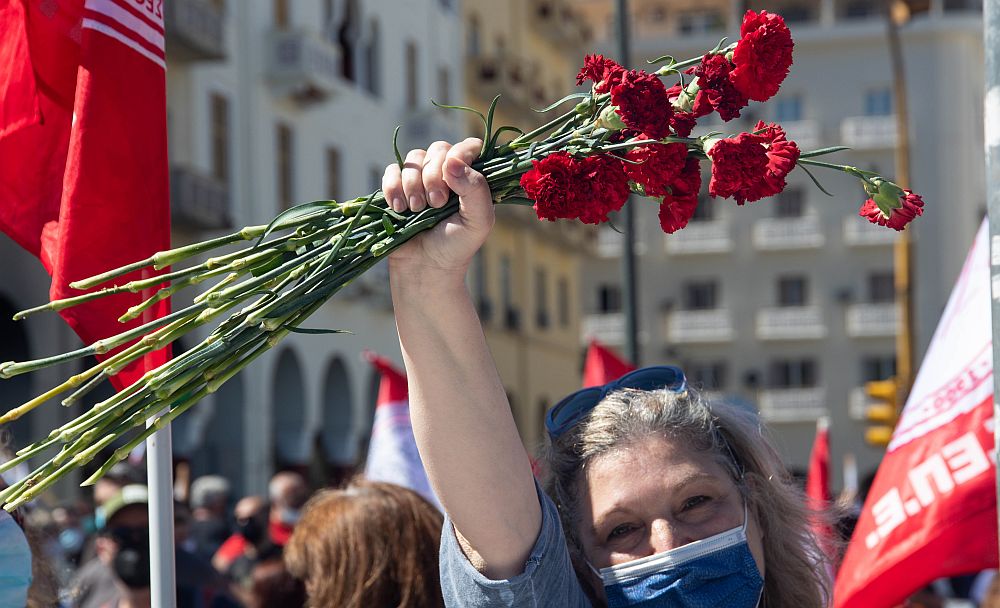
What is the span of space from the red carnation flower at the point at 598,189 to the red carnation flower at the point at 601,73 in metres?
0.11

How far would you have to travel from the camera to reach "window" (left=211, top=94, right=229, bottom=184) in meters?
23.9

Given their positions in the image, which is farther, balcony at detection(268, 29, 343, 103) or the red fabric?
balcony at detection(268, 29, 343, 103)

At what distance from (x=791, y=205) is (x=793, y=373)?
4962mm

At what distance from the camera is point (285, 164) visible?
26375 millimetres

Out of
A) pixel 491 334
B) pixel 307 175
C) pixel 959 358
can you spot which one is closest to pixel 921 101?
pixel 491 334

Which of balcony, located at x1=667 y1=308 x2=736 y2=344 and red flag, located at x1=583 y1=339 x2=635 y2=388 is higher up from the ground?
red flag, located at x1=583 y1=339 x2=635 y2=388

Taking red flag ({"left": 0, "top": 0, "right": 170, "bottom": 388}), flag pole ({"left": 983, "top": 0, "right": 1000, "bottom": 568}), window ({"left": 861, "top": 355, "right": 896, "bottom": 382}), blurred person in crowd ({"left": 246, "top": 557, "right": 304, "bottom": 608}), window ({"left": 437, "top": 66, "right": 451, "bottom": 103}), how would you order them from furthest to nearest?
window ({"left": 861, "top": 355, "right": 896, "bottom": 382}) → window ({"left": 437, "top": 66, "right": 451, "bottom": 103}) → blurred person in crowd ({"left": 246, "top": 557, "right": 304, "bottom": 608}) → red flag ({"left": 0, "top": 0, "right": 170, "bottom": 388}) → flag pole ({"left": 983, "top": 0, "right": 1000, "bottom": 568})

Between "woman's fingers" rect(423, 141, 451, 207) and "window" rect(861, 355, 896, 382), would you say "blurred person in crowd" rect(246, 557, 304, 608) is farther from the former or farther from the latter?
"window" rect(861, 355, 896, 382)

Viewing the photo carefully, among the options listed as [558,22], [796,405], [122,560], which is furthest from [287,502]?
[796,405]

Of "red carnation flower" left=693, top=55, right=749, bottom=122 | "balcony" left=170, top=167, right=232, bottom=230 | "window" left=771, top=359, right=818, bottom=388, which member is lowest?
"window" left=771, top=359, right=818, bottom=388

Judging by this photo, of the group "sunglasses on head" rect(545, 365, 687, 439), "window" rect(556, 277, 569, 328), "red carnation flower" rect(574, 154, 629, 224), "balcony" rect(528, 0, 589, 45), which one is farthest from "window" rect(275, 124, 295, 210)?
"red carnation flower" rect(574, 154, 629, 224)

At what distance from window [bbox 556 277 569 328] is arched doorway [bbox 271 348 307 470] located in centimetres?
1448

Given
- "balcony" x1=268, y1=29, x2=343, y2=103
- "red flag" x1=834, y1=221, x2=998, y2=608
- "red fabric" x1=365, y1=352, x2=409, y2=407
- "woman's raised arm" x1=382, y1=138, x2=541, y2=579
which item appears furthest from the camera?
"balcony" x1=268, y1=29, x2=343, y2=103

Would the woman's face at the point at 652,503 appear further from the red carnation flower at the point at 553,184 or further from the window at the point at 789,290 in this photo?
the window at the point at 789,290
